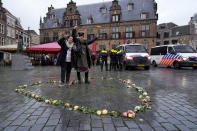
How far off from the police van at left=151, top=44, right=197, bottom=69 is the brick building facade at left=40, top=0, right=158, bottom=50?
47.8 ft

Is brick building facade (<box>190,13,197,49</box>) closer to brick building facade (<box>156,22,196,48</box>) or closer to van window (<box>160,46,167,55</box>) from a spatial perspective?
brick building facade (<box>156,22,196,48</box>)

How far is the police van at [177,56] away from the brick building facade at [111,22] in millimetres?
14563

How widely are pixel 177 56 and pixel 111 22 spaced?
833 inches

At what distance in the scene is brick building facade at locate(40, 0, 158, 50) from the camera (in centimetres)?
2870

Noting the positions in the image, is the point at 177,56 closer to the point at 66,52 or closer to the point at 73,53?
the point at 73,53

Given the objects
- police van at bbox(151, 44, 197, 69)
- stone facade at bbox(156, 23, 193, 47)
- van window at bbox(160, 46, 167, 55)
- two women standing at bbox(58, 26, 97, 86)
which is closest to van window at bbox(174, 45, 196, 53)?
police van at bbox(151, 44, 197, 69)

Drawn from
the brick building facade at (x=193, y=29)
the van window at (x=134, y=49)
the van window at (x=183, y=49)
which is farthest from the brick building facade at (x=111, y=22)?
the brick building facade at (x=193, y=29)

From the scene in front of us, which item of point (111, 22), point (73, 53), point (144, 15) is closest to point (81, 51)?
point (73, 53)

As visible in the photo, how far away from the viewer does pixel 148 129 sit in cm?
→ 192

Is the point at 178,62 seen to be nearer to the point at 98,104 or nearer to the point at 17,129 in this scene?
the point at 98,104

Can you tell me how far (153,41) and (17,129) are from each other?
29757mm

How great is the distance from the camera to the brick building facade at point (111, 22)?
94.2 feet

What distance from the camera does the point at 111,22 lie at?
101 feet

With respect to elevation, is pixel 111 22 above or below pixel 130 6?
below
